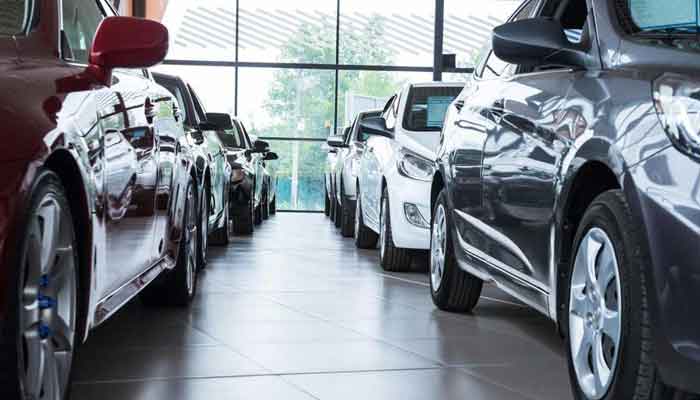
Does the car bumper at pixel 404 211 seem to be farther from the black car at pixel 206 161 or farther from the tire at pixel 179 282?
the tire at pixel 179 282

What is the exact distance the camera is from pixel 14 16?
319 centimetres

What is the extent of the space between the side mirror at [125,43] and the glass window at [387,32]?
21.0 metres

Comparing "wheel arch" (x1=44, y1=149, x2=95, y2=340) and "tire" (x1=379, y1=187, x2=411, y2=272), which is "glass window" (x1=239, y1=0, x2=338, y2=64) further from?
"wheel arch" (x1=44, y1=149, x2=95, y2=340)

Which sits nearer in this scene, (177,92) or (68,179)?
(68,179)

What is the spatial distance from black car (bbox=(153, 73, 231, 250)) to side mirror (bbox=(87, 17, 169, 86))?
3.67 meters

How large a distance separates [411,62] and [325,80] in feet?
6.69

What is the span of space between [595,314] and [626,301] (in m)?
0.32

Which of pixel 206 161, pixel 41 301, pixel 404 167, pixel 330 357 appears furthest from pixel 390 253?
pixel 41 301

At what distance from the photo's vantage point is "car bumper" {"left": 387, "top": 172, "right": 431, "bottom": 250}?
7.78 meters

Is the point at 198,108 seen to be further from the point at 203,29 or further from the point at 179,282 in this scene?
the point at 203,29

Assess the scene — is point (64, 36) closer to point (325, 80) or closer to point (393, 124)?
point (393, 124)

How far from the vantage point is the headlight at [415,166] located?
787cm

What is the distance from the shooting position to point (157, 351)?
14.5 ft

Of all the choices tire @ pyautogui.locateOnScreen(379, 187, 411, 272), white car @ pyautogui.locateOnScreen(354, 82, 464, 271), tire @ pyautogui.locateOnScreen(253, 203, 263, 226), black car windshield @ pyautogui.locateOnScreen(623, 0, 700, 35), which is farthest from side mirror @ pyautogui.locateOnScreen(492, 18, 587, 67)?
tire @ pyautogui.locateOnScreen(253, 203, 263, 226)
